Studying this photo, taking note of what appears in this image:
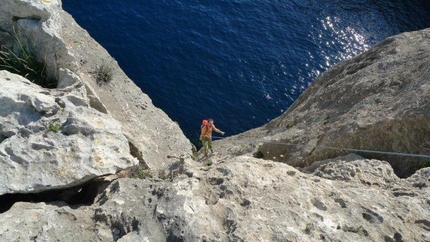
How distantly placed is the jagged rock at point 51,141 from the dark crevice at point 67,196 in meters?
0.62

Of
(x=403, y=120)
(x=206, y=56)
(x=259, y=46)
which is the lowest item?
(x=206, y=56)

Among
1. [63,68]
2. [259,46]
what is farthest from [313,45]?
[63,68]

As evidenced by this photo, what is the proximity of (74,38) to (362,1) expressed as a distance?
34308 millimetres

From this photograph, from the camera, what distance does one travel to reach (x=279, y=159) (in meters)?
18.6

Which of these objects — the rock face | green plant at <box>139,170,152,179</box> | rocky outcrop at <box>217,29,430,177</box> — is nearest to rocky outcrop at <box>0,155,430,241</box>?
the rock face

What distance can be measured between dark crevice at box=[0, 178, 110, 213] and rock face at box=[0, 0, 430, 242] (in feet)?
0.13

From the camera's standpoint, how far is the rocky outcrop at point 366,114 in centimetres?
1477

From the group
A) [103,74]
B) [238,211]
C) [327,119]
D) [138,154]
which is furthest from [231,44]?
[238,211]

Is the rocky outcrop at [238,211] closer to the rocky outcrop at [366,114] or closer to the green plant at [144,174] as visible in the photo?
the rocky outcrop at [366,114]

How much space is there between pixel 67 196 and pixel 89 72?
10.0 m

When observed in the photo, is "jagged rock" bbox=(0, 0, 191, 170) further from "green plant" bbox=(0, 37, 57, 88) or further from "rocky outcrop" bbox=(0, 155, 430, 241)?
"rocky outcrop" bbox=(0, 155, 430, 241)

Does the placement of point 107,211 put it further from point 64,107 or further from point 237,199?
point 64,107

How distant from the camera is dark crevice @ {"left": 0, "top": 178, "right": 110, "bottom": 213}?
13398 millimetres

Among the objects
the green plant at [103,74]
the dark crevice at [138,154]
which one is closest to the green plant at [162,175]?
the dark crevice at [138,154]
